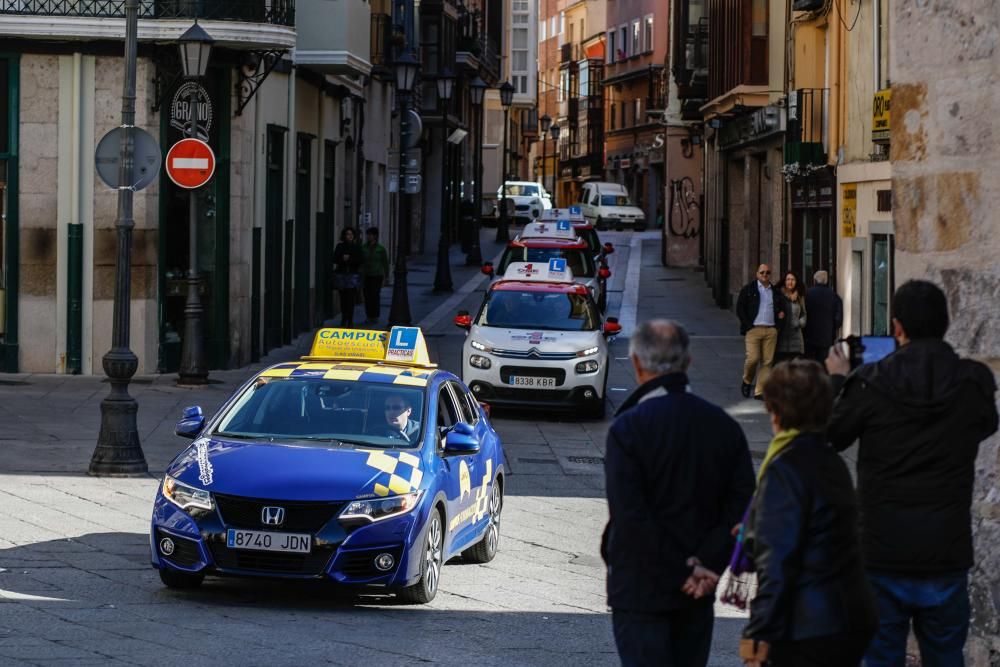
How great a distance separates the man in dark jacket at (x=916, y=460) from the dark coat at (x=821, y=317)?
1689 centimetres

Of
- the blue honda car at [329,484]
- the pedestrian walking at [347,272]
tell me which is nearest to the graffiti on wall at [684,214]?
the pedestrian walking at [347,272]

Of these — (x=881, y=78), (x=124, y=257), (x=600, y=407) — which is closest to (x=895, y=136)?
(x=124, y=257)

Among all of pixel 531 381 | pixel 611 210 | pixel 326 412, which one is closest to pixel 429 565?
pixel 326 412

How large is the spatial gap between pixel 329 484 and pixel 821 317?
45.8ft

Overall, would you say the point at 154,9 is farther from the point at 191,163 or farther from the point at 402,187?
the point at 402,187

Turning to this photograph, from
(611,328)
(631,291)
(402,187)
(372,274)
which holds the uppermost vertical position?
(402,187)

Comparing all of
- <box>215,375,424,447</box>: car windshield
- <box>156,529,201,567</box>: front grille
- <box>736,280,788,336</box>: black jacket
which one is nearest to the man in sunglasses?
<box>215,375,424,447</box>: car windshield

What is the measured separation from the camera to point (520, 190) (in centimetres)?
8175

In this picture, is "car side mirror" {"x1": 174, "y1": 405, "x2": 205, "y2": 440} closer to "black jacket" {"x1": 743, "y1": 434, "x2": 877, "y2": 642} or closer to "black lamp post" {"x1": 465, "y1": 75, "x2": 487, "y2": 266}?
"black jacket" {"x1": 743, "y1": 434, "x2": 877, "y2": 642}

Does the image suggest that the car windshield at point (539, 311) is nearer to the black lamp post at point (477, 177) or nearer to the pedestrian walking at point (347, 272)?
the pedestrian walking at point (347, 272)

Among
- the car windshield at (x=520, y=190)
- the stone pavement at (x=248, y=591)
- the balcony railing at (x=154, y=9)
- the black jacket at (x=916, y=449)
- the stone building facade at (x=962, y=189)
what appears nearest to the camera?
the black jacket at (x=916, y=449)

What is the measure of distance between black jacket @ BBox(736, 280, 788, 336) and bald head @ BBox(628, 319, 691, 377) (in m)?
17.2

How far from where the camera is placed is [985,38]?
8766 millimetres

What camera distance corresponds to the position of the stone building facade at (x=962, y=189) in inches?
338
